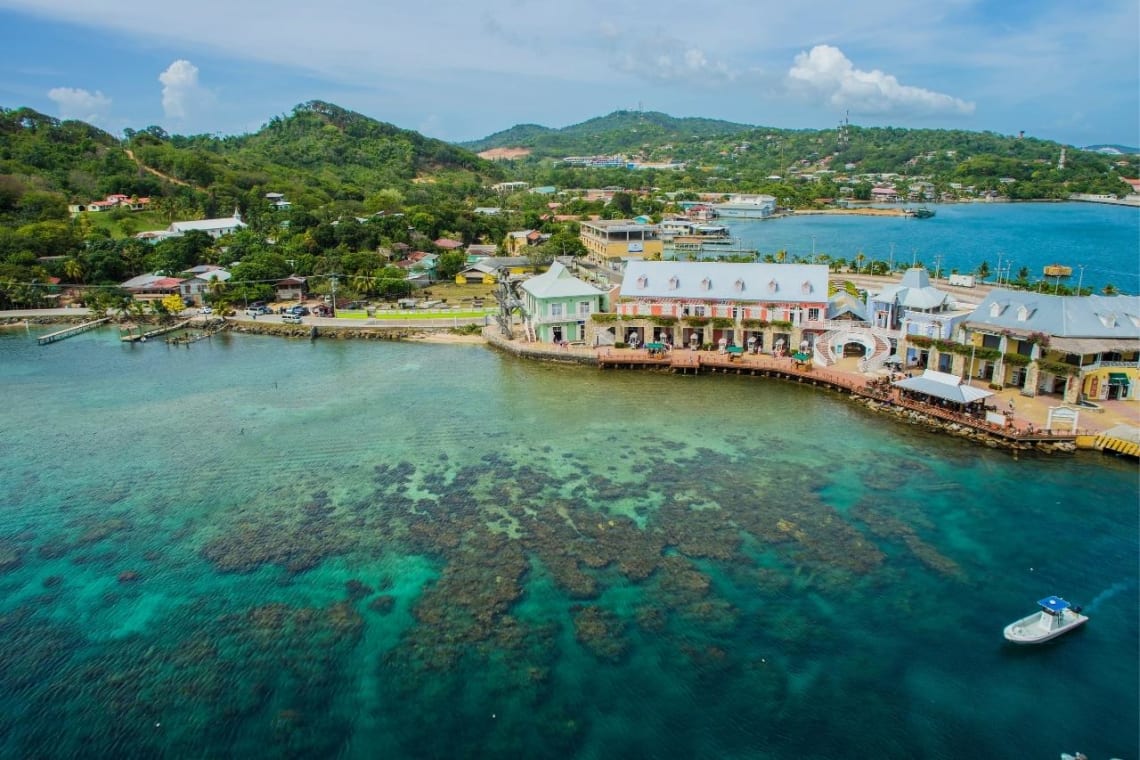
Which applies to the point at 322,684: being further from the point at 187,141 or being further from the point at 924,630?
the point at 187,141

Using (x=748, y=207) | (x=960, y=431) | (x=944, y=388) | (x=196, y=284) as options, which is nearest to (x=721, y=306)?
(x=944, y=388)

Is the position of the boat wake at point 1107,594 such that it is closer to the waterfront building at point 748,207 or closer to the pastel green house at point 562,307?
the pastel green house at point 562,307

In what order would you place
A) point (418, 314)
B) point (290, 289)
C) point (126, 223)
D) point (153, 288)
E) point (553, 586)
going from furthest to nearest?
point (126, 223) → point (290, 289) → point (153, 288) → point (418, 314) → point (553, 586)

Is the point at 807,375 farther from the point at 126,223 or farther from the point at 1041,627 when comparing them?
the point at 126,223

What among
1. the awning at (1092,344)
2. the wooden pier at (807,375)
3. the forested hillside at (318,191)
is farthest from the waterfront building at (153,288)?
the awning at (1092,344)

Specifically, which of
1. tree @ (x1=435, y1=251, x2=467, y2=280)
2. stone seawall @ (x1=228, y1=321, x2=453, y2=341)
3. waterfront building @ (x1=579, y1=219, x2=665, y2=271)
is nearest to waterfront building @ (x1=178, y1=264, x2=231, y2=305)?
stone seawall @ (x1=228, y1=321, x2=453, y2=341)

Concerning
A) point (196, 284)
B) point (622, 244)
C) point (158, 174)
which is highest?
point (158, 174)
